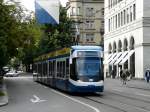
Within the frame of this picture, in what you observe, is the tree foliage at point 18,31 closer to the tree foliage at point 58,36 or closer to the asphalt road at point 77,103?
the asphalt road at point 77,103

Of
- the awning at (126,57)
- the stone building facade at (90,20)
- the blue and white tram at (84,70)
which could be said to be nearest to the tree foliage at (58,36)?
the awning at (126,57)

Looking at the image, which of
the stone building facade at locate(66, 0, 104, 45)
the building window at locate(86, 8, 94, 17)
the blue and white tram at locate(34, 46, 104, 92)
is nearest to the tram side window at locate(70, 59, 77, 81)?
the blue and white tram at locate(34, 46, 104, 92)

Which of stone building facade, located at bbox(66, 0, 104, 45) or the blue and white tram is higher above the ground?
stone building facade, located at bbox(66, 0, 104, 45)

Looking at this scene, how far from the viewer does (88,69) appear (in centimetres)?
3281

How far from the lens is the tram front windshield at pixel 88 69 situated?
107 feet

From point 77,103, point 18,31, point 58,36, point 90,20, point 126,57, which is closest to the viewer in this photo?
point 77,103

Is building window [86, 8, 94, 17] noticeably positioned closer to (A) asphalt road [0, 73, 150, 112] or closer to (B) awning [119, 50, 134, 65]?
(B) awning [119, 50, 134, 65]

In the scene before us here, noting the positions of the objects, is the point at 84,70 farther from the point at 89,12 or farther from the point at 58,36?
the point at 89,12

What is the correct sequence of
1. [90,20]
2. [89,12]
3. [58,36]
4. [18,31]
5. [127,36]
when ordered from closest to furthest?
1. [18,31]
2. [127,36]
3. [58,36]
4. [89,12]
5. [90,20]

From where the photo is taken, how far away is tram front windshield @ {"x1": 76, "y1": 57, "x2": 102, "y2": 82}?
107ft

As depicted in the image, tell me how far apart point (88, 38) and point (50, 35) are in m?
37.5

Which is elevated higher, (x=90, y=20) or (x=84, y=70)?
(x=90, y=20)

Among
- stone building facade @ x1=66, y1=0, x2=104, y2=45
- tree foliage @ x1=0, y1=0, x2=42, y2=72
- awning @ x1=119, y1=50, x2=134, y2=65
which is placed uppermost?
stone building facade @ x1=66, y1=0, x2=104, y2=45

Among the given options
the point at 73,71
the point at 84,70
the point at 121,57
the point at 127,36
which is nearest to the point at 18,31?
the point at 73,71
